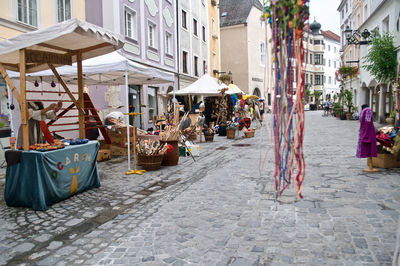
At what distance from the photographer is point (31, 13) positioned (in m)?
10.5

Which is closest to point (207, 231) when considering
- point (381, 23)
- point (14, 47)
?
point (14, 47)

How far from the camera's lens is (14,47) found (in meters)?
4.91

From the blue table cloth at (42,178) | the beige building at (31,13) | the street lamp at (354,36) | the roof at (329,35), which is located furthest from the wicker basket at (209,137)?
the roof at (329,35)

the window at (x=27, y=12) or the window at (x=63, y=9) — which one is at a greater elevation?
the window at (x=63, y=9)

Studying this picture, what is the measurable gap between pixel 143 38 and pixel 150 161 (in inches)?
444

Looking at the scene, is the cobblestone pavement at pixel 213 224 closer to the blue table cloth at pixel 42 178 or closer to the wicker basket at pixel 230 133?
the blue table cloth at pixel 42 178

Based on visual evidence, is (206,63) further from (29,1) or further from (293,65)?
(293,65)

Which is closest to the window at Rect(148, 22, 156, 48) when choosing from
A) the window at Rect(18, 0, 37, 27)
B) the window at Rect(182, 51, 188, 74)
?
the window at Rect(182, 51, 188, 74)

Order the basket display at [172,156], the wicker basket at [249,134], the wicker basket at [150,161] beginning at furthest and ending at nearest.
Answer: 1. the wicker basket at [249,134]
2. the basket display at [172,156]
3. the wicker basket at [150,161]

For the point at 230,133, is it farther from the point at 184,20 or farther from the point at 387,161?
the point at 184,20

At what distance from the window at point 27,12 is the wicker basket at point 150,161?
6.34 m

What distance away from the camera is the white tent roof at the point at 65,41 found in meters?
4.80

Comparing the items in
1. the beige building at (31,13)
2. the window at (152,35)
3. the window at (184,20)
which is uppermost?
the window at (184,20)

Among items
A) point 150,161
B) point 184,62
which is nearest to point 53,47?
point 150,161
